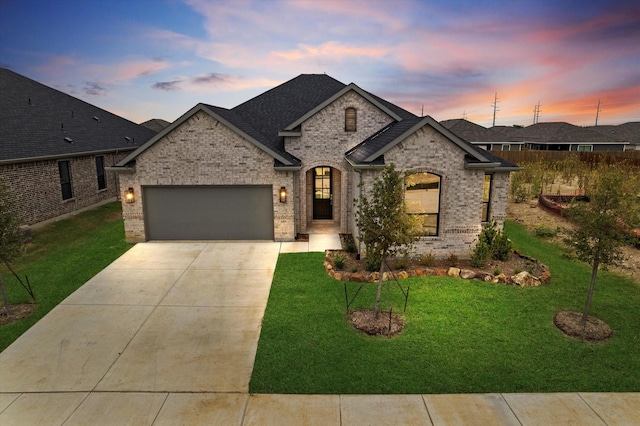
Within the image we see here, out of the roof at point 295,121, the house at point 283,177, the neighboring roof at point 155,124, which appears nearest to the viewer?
the roof at point 295,121

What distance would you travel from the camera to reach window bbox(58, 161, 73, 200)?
65.5 ft

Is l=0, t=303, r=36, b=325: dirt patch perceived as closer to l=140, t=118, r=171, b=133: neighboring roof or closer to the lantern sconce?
the lantern sconce

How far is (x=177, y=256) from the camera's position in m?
14.1

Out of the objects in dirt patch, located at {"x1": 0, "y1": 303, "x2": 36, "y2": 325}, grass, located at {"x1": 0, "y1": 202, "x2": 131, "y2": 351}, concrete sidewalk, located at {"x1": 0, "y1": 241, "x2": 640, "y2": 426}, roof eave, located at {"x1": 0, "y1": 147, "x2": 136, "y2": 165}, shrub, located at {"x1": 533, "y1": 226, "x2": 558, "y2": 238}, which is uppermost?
roof eave, located at {"x1": 0, "y1": 147, "x2": 136, "y2": 165}

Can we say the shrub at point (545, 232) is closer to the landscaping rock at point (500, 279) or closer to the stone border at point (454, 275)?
the stone border at point (454, 275)

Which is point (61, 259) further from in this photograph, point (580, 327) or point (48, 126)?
point (580, 327)

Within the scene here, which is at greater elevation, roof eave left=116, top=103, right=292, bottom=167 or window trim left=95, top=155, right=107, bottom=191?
roof eave left=116, top=103, right=292, bottom=167

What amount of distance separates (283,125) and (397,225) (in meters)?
12.1

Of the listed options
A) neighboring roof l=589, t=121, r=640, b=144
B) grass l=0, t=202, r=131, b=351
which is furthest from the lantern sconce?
neighboring roof l=589, t=121, r=640, b=144

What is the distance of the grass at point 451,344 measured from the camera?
22.1 feet

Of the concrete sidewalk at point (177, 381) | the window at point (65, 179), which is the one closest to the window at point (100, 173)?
the window at point (65, 179)

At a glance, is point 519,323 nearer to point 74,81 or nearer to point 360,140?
point 360,140

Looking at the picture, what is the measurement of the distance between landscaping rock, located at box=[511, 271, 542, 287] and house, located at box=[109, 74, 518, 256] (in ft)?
7.61

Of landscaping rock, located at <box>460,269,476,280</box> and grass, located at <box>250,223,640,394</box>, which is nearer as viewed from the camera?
grass, located at <box>250,223,640,394</box>
